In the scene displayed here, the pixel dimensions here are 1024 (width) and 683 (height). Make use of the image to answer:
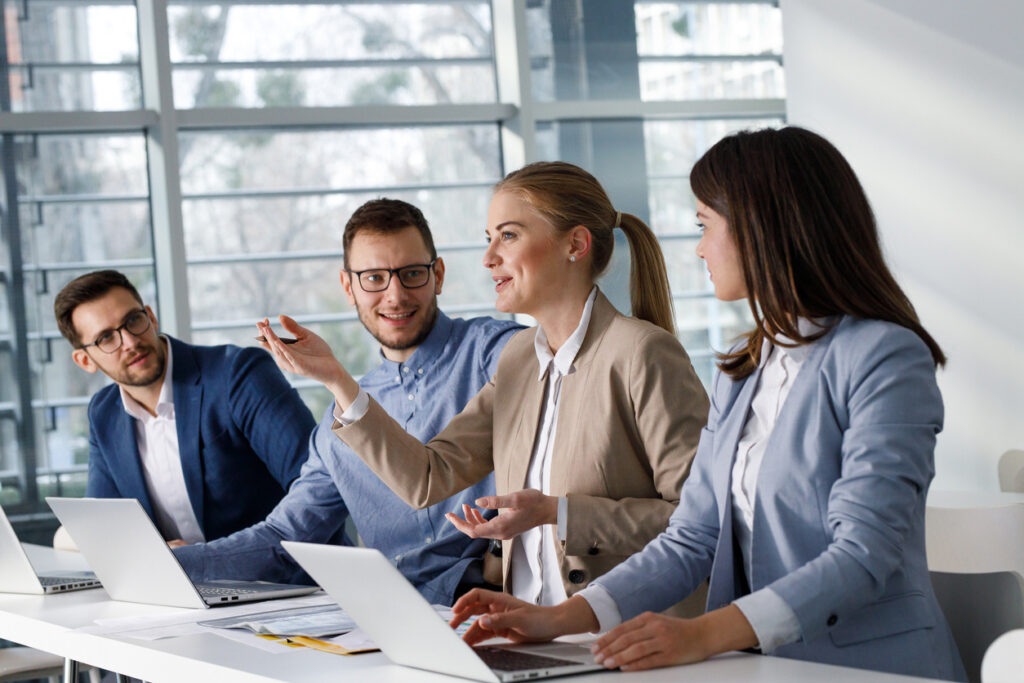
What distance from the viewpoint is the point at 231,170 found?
16.8 feet

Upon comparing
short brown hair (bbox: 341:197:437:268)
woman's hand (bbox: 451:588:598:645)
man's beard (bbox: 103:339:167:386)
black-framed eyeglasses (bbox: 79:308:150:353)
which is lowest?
woman's hand (bbox: 451:588:598:645)

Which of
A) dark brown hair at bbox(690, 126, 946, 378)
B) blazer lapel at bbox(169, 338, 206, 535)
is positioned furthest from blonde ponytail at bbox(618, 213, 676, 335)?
blazer lapel at bbox(169, 338, 206, 535)

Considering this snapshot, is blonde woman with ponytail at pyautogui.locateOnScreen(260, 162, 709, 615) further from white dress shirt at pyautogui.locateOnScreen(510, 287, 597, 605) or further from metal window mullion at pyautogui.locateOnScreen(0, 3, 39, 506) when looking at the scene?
metal window mullion at pyautogui.locateOnScreen(0, 3, 39, 506)

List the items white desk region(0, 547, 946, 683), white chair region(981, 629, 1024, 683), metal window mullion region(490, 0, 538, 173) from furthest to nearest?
1. metal window mullion region(490, 0, 538, 173)
2. white desk region(0, 547, 946, 683)
3. white chair region(981, 629, 1024, 683)

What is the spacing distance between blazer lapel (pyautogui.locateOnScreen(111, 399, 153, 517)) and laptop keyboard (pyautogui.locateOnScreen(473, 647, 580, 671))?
1932 mm

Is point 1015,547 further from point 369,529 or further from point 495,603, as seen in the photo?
point 369,529

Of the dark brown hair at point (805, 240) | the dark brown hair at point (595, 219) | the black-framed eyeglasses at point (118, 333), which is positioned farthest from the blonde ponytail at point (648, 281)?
the black-framed eyeglasses at point (118, 333)

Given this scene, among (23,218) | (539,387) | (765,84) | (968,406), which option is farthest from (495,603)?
(765,84)

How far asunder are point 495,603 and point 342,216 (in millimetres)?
3776

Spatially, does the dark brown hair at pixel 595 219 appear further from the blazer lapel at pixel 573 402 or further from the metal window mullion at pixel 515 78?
the metal window mullion at pixel 515 78

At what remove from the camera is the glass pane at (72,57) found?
475 cm

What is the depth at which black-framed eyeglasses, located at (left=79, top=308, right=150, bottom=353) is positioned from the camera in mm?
3232

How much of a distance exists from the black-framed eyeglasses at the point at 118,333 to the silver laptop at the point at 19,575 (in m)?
0.63

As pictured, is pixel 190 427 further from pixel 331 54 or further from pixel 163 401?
pixel 331 54
